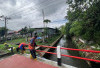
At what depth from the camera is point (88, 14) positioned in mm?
7445

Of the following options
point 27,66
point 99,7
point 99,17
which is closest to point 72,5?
point 99,7

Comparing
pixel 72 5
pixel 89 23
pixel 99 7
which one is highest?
pixel 72 5

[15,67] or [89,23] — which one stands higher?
[89,23]

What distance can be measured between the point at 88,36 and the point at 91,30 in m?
0.90

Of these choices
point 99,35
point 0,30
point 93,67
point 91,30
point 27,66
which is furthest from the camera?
point 0,30

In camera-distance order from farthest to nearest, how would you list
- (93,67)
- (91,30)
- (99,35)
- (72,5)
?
(72,5) → (91,30) → (99,35) → (93,67)

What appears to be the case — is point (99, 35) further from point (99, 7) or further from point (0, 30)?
point (0, 30)

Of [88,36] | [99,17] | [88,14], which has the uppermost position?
[88,14]

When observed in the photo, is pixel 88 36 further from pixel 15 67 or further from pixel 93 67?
pixel 15 67

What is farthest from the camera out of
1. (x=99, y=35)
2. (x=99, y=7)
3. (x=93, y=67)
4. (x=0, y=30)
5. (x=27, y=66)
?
(x=0, y=30)

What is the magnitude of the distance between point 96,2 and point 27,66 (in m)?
9.95

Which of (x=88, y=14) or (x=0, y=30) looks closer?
(x=88, y=14)

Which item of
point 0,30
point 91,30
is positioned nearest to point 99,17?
point 91,30

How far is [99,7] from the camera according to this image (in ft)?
23.2
